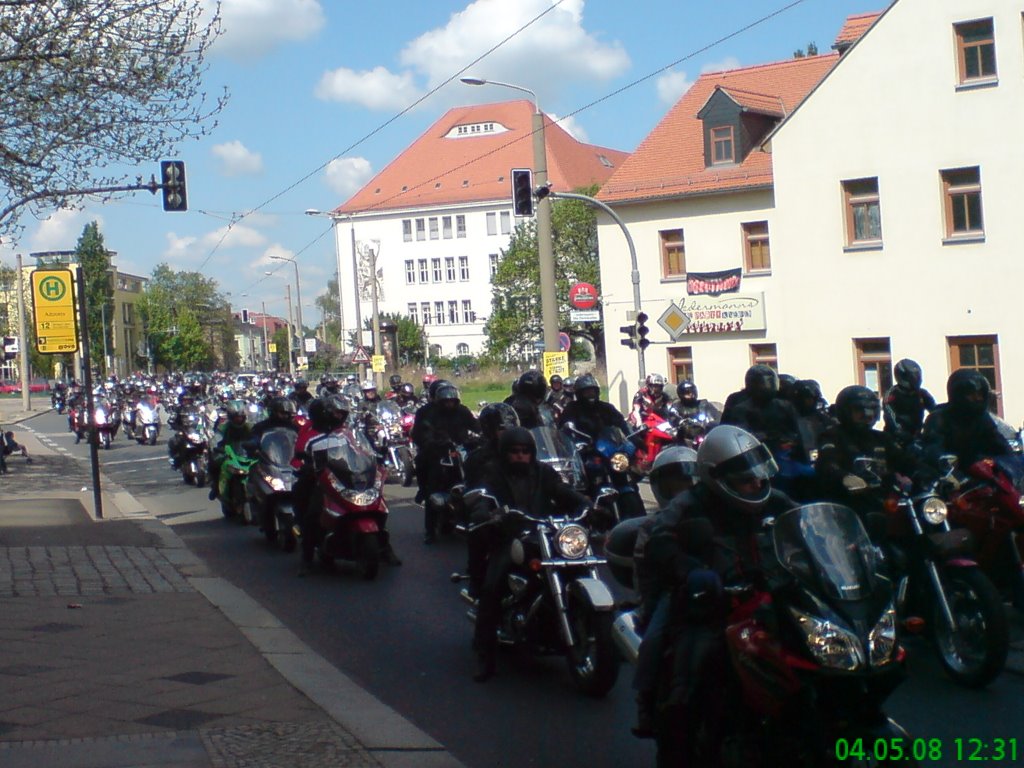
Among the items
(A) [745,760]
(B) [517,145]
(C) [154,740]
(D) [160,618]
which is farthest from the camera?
(B) [517,145]

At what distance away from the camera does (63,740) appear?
6.12 m

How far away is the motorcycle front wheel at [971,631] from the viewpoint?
6652 millimetres

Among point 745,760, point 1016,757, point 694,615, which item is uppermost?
point 694,615

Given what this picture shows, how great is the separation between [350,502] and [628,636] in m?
6.52

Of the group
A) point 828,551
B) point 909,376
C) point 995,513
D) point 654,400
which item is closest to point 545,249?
point 654,400

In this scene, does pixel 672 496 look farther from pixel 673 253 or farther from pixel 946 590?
pixel 673 253

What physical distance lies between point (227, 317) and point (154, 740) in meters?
135

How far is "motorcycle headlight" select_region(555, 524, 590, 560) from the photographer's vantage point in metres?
7.20

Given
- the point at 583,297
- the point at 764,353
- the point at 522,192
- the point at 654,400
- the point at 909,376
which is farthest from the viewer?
the point at 764,353

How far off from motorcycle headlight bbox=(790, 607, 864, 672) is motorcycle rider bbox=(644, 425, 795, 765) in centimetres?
34

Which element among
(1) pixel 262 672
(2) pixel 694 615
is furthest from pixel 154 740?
(2) pixel 694 615

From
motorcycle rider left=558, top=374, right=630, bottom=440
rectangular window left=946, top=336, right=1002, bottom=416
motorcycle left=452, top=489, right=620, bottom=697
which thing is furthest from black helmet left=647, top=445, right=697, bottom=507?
rectangular window left=946, top=336, right=1002, bottom=416

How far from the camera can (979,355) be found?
29312 mm

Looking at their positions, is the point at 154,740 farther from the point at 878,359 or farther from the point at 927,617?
the point at 878,359
